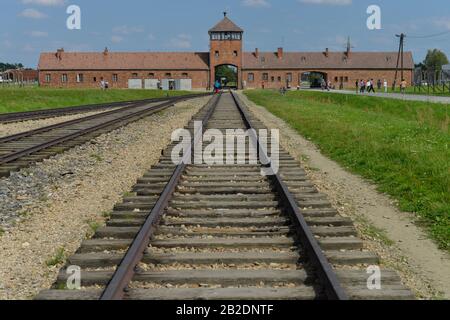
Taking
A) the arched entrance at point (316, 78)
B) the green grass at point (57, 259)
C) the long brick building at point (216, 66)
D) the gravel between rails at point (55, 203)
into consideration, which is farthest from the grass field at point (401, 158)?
the long brick building at point (216, 66)

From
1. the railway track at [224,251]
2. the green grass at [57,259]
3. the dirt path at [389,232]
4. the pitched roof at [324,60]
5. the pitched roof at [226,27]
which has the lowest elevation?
the dirt path at [389,232]

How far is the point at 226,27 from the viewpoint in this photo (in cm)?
10531

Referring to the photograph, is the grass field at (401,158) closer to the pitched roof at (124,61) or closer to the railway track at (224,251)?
the railway track at (224,251)

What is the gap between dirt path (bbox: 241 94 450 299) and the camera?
4953 millimetres

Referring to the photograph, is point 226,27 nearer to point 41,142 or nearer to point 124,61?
point 124,61

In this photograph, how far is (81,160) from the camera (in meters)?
11.5

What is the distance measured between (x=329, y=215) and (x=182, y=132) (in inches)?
411

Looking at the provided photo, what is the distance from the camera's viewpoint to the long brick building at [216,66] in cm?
10238

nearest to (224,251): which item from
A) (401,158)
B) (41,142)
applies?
(401,158)

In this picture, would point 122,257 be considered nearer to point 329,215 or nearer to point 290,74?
point 329,215

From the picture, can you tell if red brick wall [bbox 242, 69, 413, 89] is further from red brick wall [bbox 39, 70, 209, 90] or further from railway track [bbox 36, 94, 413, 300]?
railway track [bbox 36, 94, 413, 300]

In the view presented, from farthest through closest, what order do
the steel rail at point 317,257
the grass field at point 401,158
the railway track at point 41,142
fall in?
the railway track at point 41,142
the grass field at point 401,158
the steel rail at point 317,257

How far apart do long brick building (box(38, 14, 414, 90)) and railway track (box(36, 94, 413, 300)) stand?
95.7 m
